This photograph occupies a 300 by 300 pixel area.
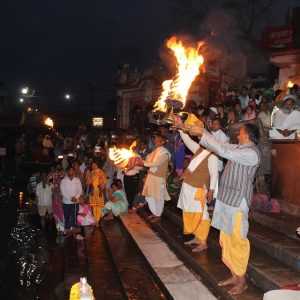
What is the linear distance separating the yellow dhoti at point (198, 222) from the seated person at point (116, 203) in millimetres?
4546

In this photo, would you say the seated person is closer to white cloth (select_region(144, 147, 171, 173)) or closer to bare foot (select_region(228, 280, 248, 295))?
white cloth (select_region(144, 147, 171, 173))

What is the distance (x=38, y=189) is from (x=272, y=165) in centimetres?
754

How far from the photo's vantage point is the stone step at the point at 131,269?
647 cm

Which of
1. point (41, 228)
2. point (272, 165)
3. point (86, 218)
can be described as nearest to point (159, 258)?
point (272, 165)

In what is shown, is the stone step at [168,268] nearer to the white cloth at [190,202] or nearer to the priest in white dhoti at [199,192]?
the priest in white dhoti at [199,192]

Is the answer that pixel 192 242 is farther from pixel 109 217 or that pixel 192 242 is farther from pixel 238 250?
pixel 109 217

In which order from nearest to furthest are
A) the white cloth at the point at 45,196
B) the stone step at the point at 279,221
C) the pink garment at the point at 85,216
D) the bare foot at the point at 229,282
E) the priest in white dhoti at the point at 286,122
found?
1. the bare foot at the point at 229,282
2. the stone step at the point at 279,221
3. the priest in white dhoti at the point at 286,122
4. the pink garment at the point at 85,216
5. the white cloth at the point at 45,196

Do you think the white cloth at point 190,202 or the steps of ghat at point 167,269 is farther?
the white cloth at point 190,202

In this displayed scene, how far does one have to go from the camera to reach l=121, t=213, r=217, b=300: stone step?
19.2 ft

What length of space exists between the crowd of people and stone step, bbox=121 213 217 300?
412mm

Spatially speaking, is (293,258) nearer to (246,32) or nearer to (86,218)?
(86,218)

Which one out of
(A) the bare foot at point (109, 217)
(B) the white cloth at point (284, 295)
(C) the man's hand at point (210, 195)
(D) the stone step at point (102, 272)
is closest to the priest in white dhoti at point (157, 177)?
(D) the stone step at point (102, 272)

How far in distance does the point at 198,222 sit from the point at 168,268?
0.89 m

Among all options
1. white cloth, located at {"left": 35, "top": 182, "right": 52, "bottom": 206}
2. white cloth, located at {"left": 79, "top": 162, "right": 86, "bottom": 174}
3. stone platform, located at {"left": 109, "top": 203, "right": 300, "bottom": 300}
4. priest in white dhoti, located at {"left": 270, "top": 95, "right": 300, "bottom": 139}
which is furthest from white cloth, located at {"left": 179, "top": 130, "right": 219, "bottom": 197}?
white cloth, located at {"left": 35, "top": 182, "right": 52, "bottom": 206}
